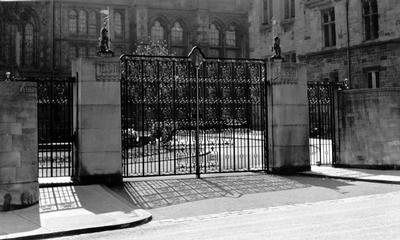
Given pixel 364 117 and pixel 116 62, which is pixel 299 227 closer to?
pixel 116 62

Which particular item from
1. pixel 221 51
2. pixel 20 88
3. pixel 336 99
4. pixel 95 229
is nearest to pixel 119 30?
pixel 221 51

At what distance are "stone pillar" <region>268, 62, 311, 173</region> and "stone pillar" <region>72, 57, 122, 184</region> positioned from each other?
5.41 metres

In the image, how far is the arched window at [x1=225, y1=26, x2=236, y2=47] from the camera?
6072 centimetres

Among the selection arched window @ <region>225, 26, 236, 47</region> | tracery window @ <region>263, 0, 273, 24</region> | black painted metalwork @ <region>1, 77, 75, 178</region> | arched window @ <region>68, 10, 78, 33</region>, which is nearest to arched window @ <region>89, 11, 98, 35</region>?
arched window @ <region>68, 10, 78, 33</region>

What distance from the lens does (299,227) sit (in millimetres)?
8758

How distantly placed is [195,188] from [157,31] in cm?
4483

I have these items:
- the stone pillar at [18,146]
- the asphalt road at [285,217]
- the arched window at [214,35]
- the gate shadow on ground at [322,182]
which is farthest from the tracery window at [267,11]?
the stone pillar at [18,146]

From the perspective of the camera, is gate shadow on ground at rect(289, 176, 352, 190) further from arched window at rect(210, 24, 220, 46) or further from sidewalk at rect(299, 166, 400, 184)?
arched window at rect(210, 24, 220, 46)

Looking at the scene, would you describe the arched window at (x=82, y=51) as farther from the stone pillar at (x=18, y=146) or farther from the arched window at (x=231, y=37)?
the stone pillar at (x=18, y=146)

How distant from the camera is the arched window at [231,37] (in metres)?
60.7

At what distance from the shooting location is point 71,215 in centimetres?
1049

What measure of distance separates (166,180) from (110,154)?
72.4 inches

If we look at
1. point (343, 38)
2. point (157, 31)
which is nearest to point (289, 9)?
point (343, 38)

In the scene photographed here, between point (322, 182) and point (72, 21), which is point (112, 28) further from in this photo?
point (322, 182)
